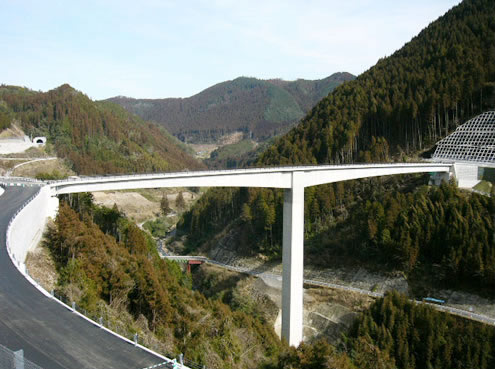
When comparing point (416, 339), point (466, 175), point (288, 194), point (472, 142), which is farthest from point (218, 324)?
point (472, 142)

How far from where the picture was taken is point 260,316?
39.8 metres

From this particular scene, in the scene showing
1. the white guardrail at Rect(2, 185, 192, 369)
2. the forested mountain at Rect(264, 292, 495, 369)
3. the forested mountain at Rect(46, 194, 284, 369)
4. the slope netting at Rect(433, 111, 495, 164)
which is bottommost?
the forested mountain at Rect(264, 292, 495, 369)

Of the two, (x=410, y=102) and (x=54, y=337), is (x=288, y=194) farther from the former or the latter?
(x=410, y=102)

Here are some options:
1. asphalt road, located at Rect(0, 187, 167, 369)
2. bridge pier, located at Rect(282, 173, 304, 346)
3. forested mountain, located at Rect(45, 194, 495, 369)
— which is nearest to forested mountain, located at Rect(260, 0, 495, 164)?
bridge pier, located at Rect(282, 173, 304, 346)

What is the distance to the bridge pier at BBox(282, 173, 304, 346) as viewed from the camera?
34656mm

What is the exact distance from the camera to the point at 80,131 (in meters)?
108

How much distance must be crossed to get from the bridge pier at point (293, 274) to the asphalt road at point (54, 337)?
21.5 m

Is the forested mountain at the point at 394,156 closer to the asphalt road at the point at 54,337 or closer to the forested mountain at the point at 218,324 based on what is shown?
the forested mountain at the point at 218,324

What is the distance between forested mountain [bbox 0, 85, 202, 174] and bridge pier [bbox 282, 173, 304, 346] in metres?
63.8

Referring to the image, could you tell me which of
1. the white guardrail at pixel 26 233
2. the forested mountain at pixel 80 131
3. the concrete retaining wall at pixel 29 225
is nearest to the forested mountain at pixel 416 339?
the white guardrail at pixel 26 233

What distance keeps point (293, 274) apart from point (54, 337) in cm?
2337

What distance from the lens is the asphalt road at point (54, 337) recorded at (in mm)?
12586

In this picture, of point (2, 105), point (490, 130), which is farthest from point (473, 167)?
point (2, 105)

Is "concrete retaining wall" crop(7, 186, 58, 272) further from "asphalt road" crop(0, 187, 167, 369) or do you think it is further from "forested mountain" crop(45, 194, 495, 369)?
"asphalt road" crop(0, 187, 167, 369)
